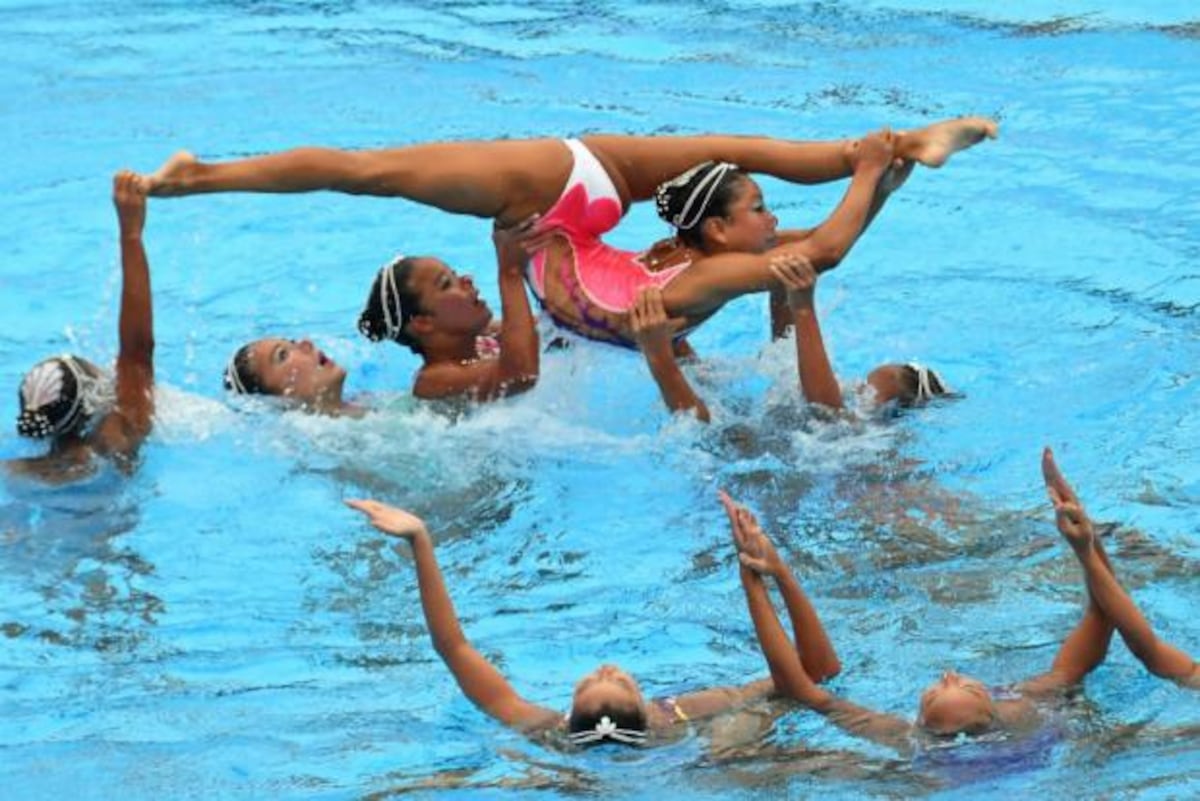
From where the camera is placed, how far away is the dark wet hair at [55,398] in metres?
7.15

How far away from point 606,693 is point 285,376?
8.31ft

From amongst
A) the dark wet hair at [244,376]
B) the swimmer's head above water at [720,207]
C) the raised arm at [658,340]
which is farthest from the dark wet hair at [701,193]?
the dark wet hair at [244,376]

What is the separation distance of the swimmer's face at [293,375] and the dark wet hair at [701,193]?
4.31ft

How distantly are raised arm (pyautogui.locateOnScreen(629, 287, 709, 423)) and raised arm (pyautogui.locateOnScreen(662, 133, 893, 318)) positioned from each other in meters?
0.06

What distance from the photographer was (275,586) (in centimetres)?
691

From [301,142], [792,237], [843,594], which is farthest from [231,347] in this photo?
[843,594]

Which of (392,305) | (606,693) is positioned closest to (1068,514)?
(606,693)

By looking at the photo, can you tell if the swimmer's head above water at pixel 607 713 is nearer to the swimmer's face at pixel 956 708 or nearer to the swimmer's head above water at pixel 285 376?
the swimmer's face at pixel 956 708

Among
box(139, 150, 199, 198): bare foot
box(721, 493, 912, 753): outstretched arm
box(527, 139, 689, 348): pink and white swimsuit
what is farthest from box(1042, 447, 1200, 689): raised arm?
box(139, 150, 199, 198): bare foot

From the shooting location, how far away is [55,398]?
714 centimetres

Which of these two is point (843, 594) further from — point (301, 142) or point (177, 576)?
point (301, 142)

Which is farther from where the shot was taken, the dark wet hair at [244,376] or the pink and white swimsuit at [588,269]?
the dark wet hair at [244,376]

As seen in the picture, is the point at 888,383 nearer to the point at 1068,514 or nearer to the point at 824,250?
the point at 824,250

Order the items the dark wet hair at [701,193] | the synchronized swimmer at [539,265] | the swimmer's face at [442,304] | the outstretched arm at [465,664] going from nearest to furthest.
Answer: the outstretched arm at [465,664] → the synchronized swimmer at [539,265] → the dark wet hair at [701,193] → the swimmer's face at [442,304]
